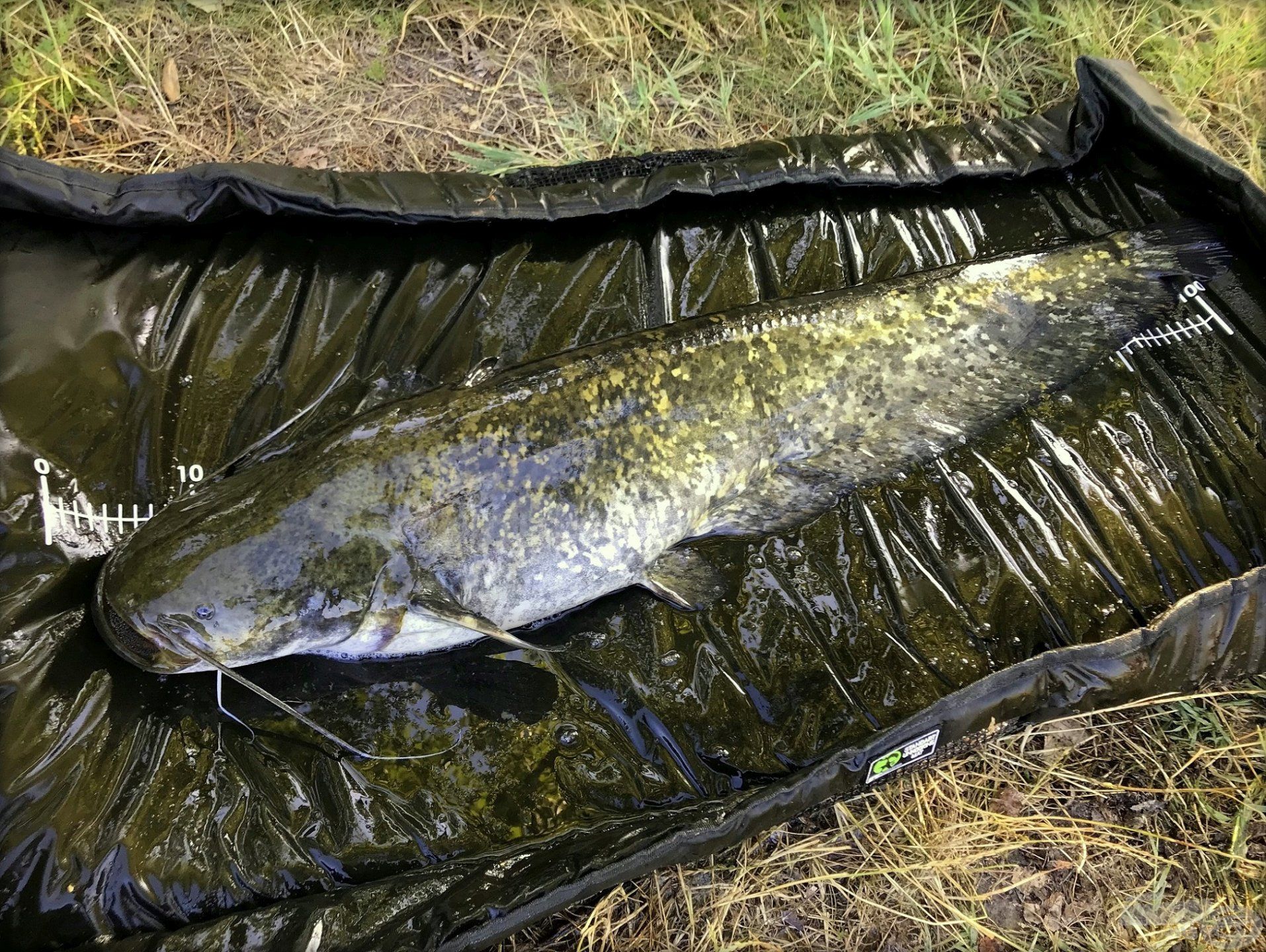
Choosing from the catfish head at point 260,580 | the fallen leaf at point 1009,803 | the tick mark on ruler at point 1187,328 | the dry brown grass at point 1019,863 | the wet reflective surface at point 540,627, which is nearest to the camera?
the catfish head at point 260,580

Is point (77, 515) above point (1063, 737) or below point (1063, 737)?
below

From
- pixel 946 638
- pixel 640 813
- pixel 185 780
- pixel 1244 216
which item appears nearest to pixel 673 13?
pixel 1244 216

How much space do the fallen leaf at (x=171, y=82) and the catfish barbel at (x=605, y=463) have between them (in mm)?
1669

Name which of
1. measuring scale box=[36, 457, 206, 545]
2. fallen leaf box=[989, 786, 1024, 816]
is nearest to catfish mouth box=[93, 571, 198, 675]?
measuring scale box=[36, 457, 206, 545]

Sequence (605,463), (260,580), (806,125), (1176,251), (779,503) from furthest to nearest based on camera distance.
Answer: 1. (806,125)
2. (1176,251)
3. (779,503)
4. (605,463)
5. (260,580)

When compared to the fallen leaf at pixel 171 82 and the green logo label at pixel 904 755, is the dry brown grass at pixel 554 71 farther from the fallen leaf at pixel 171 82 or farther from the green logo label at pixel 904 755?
the green logo label at pixel 904 755

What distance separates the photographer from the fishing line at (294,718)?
1731 millimetres

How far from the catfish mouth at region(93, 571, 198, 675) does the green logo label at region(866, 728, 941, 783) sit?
160 cm

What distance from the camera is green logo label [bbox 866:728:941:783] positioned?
186 cm

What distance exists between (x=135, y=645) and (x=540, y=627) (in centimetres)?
93

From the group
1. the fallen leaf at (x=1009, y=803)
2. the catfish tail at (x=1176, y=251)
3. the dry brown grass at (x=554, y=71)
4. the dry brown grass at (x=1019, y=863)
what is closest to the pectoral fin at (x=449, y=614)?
the dry brown grass at (x=1019, y=863)

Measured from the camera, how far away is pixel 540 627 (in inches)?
80.4

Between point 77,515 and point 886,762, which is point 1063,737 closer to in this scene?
point 886,762

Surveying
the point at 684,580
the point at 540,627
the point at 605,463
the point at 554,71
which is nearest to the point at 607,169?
the point at 554,71
